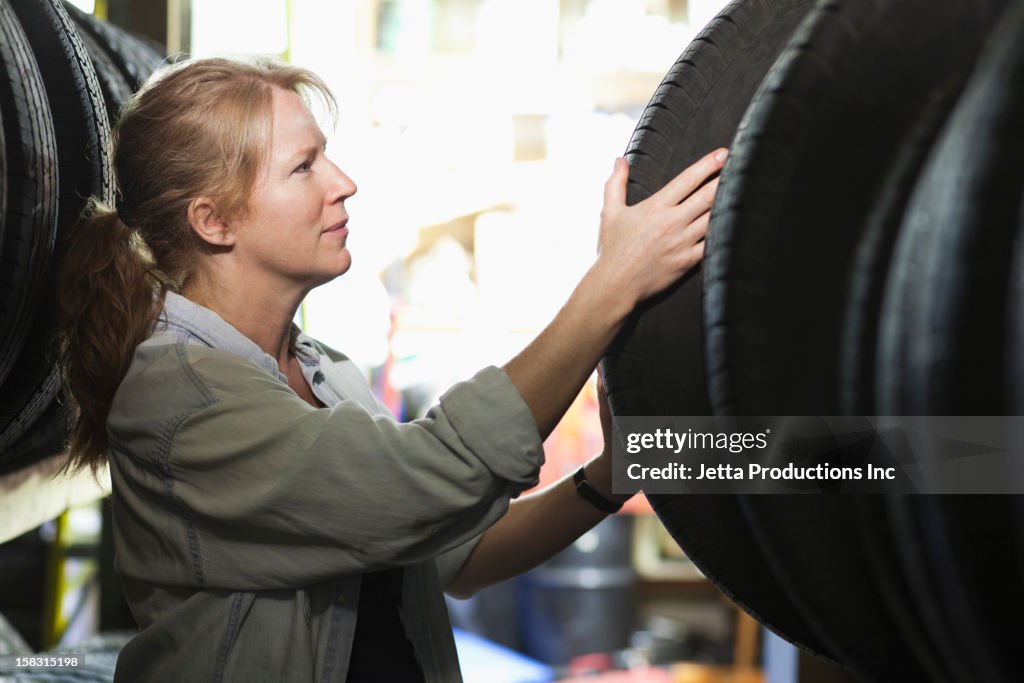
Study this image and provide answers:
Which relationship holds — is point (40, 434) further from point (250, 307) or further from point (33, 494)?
point (250, 307)

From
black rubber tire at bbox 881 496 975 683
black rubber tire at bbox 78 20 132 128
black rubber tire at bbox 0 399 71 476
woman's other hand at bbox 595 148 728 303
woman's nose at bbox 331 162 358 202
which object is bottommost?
black rubber tire at bbox 881 496 975 683

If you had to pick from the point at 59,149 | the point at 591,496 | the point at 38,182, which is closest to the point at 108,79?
the point at 59,149

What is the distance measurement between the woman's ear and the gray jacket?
0.07 m

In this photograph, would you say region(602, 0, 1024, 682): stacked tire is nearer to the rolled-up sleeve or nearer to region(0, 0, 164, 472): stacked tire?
the rolled-up sleeve

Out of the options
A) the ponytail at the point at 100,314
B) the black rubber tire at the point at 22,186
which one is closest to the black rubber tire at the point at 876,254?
the ponytail at the point at 100,314

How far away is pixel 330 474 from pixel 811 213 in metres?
0.42

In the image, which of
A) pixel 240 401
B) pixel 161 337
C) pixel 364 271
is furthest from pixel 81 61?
pixel 364 271

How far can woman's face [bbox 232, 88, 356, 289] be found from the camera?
958 millimetres

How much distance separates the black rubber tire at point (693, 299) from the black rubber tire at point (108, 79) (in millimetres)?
794

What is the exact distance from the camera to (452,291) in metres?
3.52

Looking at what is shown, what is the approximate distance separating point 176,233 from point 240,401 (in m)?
0.25

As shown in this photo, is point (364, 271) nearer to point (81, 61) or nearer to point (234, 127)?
point (81, 61)

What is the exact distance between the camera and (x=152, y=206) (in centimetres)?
100

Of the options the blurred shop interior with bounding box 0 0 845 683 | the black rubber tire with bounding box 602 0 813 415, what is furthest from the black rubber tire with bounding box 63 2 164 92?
the blurred shop interior with bounding box 0 0 845 683
